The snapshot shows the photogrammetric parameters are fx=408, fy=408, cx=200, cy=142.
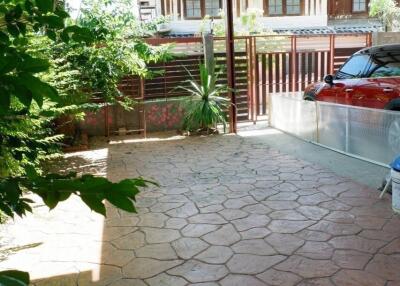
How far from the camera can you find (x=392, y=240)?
11.2 ft

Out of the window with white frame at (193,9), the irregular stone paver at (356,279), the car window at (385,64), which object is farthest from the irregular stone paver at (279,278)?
the window with white frame at (193,9)

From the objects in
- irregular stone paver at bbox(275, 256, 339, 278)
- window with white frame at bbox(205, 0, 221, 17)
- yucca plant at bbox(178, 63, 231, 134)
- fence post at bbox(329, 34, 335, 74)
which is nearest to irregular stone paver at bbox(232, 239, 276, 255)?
irregular stone paver at bbox(275, 256, 339, 278)

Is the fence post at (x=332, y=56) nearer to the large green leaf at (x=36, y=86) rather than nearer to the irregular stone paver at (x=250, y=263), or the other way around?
the irregular stone paver at (x=250, y=263)

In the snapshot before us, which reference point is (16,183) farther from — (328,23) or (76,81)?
(328,23)

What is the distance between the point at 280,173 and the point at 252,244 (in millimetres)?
2164

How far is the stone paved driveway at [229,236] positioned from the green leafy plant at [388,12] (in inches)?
410

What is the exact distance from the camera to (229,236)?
3.63 meters

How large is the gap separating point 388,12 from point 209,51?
8.32 meters

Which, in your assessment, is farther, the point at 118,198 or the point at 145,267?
the point at 145,267

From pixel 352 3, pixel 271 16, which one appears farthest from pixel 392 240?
pixel 352 3

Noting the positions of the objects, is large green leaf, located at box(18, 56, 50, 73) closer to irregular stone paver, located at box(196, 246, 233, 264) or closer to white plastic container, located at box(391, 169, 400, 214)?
irregular stone paver, located at box(196, 246, 233, 264)

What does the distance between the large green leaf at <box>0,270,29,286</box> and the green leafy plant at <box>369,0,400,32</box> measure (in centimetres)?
1506

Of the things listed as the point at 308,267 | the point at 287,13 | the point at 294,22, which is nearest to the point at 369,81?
the point at 308,267

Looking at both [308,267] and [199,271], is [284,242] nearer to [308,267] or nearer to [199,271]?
[308,267]
